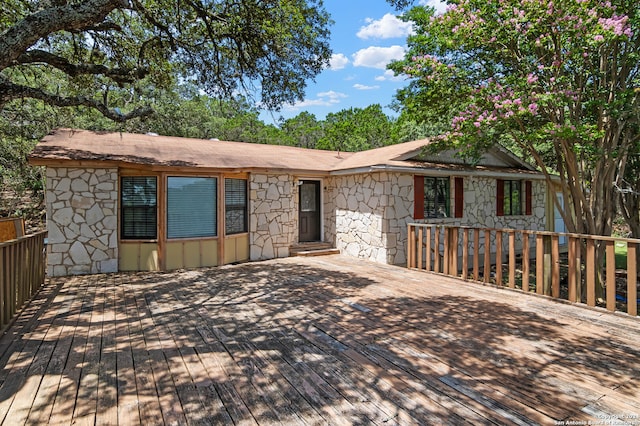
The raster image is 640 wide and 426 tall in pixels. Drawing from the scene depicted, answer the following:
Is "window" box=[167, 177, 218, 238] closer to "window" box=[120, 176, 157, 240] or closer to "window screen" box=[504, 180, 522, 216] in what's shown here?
"window" box=[120, 176, 157, 240]

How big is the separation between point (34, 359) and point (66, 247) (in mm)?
4839

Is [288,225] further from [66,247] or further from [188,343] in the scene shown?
[188,343]

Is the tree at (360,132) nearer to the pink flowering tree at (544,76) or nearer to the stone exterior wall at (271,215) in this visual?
the stone exterior wall at (271,215)

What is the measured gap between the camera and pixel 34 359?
331 centimetres

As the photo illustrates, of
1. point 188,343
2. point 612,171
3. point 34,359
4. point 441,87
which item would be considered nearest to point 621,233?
point 612,171

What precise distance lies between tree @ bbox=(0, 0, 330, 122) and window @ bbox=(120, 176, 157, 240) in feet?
4.56

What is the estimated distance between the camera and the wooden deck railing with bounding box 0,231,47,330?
4.07 metres

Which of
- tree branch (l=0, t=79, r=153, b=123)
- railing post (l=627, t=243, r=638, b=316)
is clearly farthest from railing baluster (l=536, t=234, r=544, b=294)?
tree branch (l=0, t=79, r=153, b=123)

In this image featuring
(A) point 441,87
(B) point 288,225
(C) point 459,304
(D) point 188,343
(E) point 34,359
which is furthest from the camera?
(B) point 288,225

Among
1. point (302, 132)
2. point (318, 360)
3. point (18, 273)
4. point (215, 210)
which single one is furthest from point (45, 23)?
point (302, 132)

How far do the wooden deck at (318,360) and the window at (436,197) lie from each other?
383 centimetres

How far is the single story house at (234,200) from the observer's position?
739 centimetres

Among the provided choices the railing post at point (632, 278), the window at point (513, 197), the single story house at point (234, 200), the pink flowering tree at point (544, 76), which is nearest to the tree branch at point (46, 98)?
the single story house at point (234, 200)

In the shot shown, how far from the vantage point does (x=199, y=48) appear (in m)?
7.65
